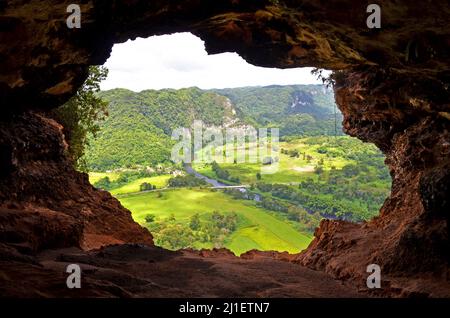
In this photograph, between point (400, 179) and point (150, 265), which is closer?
point (150, 265)

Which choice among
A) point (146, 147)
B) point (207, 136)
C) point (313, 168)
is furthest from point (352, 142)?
point (146, 147)

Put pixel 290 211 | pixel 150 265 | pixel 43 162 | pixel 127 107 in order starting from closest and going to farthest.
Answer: pixel 150 265
pixel 43 162
pixel 290 211
pixel 127 107

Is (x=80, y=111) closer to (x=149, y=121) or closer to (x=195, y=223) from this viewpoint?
(x=195, y=223)

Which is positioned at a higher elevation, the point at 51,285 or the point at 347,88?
the point at 347,88

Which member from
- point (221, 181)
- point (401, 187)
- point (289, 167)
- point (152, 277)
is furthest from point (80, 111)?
point (289, 167)

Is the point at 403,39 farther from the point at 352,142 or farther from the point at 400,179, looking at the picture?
the point at 352,142

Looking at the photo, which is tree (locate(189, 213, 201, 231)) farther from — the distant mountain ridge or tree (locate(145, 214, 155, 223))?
the distant mountain ridge

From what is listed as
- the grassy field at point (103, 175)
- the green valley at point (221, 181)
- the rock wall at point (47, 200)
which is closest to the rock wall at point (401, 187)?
the rock wall at point (47, 200)
